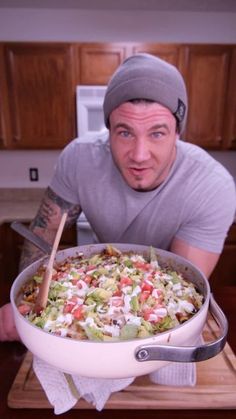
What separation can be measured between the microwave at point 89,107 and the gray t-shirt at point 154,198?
114 centimetres

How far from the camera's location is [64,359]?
0.54m

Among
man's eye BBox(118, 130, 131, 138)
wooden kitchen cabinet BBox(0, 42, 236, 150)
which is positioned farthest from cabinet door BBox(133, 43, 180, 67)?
man's eye BBox(118, 130, 131, 138)

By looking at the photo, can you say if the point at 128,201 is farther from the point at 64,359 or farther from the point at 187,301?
the point at 64,359

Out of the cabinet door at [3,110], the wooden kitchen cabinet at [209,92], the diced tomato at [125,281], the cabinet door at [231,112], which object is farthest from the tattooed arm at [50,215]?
the cabinet door at [231,112]

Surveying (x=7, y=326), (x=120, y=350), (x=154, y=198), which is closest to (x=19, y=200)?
Result: (x=154, y=198)

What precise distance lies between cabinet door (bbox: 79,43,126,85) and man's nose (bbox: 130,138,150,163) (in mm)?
1674

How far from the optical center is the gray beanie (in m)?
0.91

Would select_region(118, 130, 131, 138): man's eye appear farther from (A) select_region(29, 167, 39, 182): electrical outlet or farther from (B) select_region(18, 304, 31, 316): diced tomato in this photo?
(A) select_region(29, 167, 39, 182): electrical outlet

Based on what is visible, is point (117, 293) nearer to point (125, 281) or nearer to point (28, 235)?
point (125, 281)

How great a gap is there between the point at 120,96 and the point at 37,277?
1.77ft

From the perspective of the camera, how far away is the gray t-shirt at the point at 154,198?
112 cm

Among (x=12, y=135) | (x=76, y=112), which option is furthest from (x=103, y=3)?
(x=12, y=135)

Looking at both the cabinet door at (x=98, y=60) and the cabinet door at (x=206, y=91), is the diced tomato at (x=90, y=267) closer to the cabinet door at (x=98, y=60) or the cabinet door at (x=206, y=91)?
the cabinet door at (x=98, y=60)

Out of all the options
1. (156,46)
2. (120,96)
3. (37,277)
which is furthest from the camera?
(156,46)
